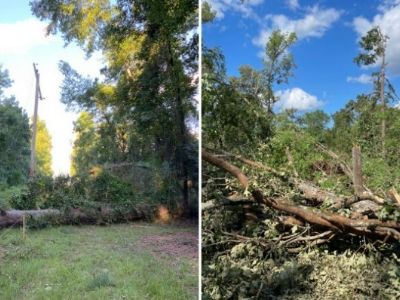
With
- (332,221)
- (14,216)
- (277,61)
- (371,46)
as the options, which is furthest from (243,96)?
(14,216)

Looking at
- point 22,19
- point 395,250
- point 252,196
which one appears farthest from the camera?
point 22,19

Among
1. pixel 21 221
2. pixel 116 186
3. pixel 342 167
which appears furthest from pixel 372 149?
pixel 21 221

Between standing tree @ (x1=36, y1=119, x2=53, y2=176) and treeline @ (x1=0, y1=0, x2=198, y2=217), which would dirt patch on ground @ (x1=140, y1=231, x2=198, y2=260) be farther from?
standing tree @ (x1=36, y1=119, x2=53, y2=176)

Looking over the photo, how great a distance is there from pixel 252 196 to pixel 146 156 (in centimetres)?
64

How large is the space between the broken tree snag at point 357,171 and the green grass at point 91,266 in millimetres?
964

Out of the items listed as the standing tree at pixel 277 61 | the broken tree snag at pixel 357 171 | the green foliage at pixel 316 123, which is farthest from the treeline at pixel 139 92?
the broken tree snag at pixel 357 171

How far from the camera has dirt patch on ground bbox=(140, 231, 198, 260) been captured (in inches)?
106

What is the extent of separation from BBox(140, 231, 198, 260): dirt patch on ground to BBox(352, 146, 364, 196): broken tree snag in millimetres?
910

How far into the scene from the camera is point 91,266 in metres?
2.64

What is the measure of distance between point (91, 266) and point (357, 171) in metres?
1.51

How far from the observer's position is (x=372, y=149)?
2438mm

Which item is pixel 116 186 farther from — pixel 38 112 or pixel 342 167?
pixel 342 167

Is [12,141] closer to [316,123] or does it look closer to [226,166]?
[226,166]

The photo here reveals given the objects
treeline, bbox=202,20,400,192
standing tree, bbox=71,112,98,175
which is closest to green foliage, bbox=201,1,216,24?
treeline, bbox=202,20,400,192
